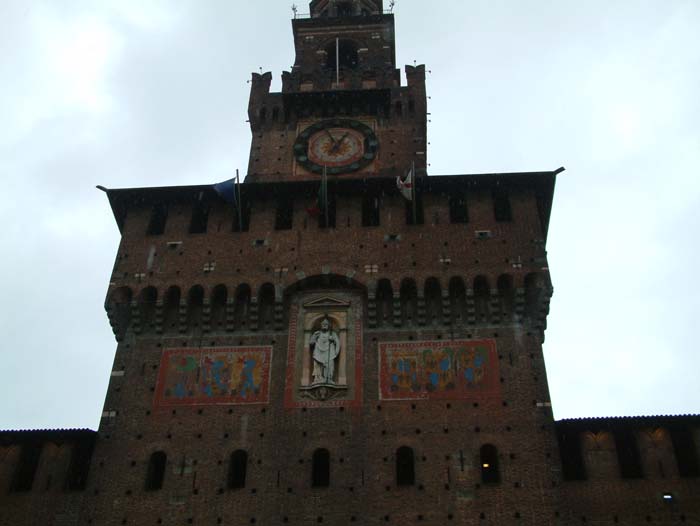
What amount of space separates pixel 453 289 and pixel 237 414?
6.20 meters

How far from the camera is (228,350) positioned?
21.6m

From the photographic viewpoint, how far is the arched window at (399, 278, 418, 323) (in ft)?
71.9

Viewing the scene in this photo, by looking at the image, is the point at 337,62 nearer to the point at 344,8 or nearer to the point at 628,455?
the point at 344,8

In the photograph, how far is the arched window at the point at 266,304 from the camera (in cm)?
2212

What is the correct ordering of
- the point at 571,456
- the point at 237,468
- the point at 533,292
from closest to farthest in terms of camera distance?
the point at 571,456 < the point at 237,468 < the point at 533,292

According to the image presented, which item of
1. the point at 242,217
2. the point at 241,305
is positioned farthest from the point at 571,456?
the point at 242,217

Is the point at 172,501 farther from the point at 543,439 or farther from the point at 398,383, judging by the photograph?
the point at 543,439

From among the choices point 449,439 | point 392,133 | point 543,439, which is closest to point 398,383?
point 449,439

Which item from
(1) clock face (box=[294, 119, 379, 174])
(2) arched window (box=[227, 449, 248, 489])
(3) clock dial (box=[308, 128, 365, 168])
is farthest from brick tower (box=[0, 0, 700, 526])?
(3) clock dial (box=[308, 128, 365, 168])

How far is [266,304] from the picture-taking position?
22.4m

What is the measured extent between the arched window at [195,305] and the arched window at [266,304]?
1532 millimetres

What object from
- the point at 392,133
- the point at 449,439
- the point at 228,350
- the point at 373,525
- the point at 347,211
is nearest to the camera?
the point at 373,525

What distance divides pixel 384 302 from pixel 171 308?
5497mm

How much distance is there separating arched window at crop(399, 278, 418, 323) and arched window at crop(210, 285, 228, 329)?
451cm
